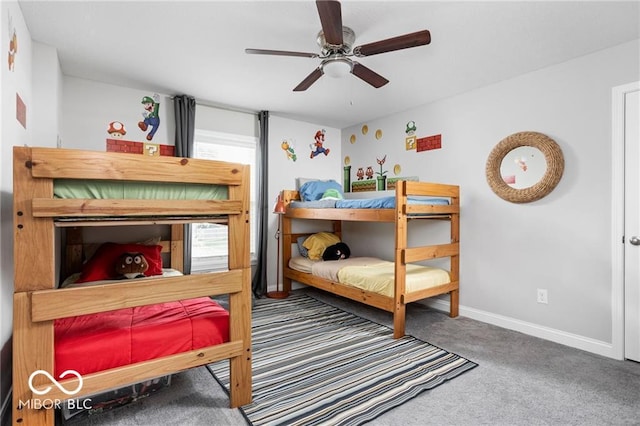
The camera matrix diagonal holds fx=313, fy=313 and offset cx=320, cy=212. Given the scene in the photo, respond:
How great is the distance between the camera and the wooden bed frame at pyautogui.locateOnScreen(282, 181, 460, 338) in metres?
2.75

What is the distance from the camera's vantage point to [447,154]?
11.3 feet

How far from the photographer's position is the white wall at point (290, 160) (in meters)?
4.23

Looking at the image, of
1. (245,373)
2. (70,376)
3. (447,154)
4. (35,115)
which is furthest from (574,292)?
(35,115)

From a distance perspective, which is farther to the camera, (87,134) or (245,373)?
(87,134)

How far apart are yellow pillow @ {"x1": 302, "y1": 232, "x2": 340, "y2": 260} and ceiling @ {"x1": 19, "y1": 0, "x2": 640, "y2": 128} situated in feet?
5.98

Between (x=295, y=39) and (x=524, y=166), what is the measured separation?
228 cm

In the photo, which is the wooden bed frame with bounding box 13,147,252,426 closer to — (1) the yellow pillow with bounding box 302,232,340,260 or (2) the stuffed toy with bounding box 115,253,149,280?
(2) the stuffed toy with bounding box 115,253,149,280

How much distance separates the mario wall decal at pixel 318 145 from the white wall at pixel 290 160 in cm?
5

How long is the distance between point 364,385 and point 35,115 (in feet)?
10.2

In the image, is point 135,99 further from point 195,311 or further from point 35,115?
point 195,311

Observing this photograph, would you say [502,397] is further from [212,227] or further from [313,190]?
[212,227]

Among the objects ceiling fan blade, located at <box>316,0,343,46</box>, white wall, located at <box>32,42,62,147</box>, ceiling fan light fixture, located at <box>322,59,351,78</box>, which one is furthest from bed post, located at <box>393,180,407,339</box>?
white wall, located at <box>32,42,62,147</box>

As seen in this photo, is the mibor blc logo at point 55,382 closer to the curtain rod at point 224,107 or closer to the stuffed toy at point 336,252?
the stuffed toy at point 336,252

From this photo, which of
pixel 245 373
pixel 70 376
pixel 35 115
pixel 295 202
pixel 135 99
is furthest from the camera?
pixel 295 202
